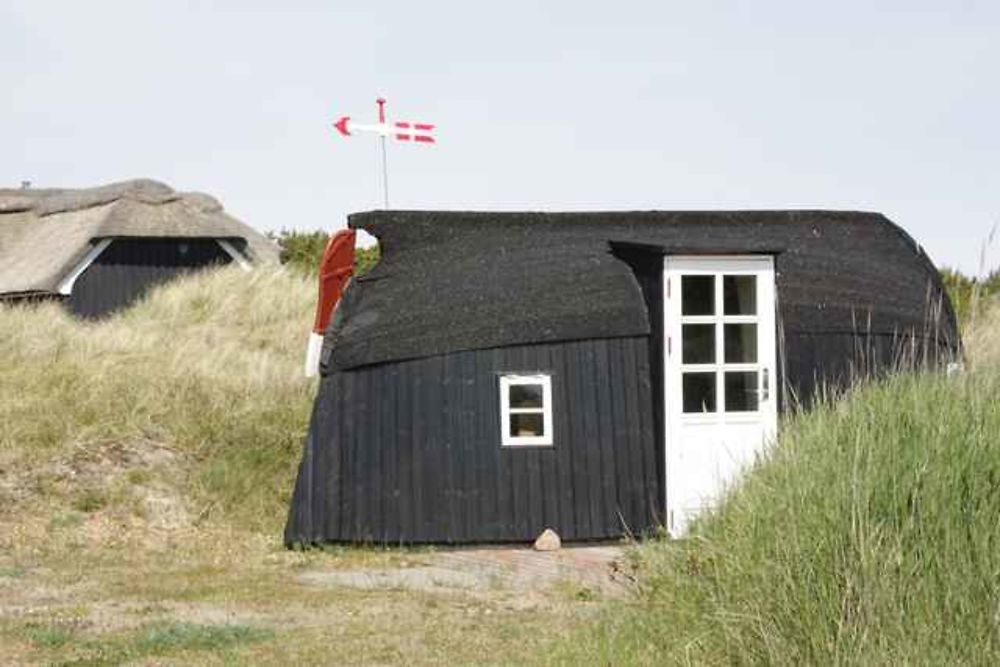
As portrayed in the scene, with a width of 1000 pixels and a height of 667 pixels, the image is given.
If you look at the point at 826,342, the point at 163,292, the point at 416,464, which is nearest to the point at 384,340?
the point at 416,464

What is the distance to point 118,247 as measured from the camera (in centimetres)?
3647

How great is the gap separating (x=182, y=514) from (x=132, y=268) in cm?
2066

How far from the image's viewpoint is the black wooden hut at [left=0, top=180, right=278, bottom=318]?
35.7 m

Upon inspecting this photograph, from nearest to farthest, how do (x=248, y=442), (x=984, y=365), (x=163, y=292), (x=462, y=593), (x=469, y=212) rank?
1. (x=984, y=365)
2. (x=462, y=593)
3. (x=469, y=212)
4. (x=248, y=442)
5. (x=163, y=292)

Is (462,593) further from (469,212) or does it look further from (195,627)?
(469,212)

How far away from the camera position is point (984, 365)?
9.94 m

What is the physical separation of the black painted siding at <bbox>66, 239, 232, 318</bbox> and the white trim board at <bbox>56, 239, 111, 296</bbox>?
0.43 feet

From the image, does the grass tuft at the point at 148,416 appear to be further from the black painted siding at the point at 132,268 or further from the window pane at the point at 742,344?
the black painted siding at the point at 132,268

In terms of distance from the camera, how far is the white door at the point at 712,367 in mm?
14742

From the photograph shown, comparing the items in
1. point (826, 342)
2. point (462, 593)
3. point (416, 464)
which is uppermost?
point (826, 342)

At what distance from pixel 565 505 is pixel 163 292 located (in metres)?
15.8

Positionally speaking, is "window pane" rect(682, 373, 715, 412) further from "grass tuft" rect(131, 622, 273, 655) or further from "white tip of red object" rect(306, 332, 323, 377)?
"grass tuft" rect(131, 622, 273, 655)

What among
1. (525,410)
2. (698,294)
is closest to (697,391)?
(698,294)

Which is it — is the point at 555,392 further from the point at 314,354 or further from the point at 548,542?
the point at 314,354
